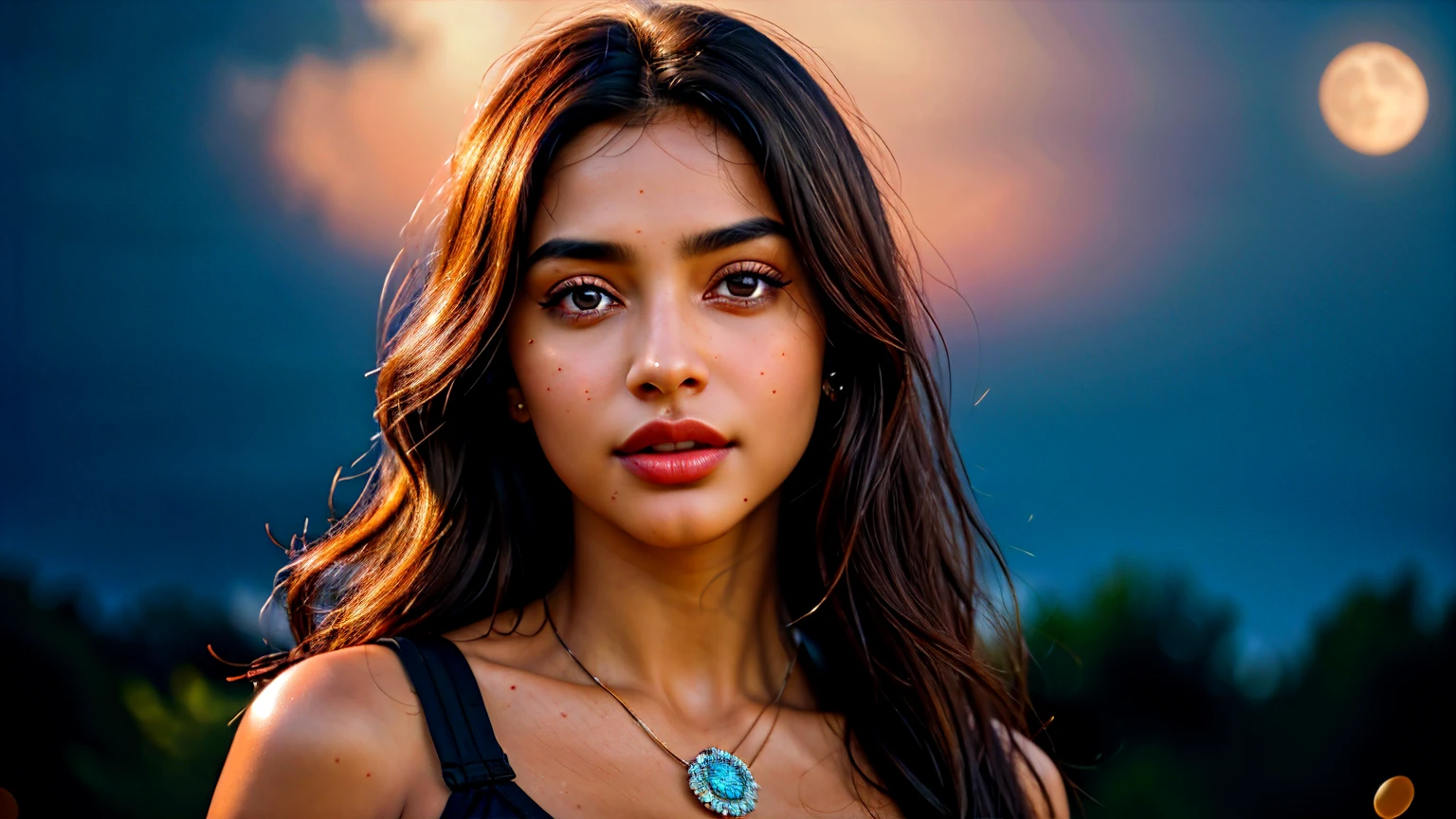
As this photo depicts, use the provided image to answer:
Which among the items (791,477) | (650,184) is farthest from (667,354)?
(791,477)

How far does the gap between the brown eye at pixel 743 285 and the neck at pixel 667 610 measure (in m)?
0.43

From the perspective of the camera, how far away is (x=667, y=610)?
2.12 metres

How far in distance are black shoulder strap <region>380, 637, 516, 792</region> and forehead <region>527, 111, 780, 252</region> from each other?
66 cm

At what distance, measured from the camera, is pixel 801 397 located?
1996mm

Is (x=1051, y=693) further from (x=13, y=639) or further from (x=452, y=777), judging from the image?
(x=13, y=639)

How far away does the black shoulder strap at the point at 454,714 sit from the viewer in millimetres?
1794

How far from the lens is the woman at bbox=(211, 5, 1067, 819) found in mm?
1857

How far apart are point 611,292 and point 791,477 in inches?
22.6

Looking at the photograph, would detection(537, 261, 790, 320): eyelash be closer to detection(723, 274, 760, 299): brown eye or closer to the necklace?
detection(723, 274, 760, 299): brown eye

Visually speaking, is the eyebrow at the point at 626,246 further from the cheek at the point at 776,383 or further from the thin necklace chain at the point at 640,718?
the thin necklace chain at the point at 640,718

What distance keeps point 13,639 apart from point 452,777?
1.54 meters

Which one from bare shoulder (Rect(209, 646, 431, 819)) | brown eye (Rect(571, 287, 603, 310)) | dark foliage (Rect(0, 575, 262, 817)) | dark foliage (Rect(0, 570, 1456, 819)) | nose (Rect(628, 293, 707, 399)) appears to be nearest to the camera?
bare shoulder (Rect(209, 646, 431, 819))

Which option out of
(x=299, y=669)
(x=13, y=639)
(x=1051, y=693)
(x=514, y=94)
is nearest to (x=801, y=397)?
(x=514, y=94)

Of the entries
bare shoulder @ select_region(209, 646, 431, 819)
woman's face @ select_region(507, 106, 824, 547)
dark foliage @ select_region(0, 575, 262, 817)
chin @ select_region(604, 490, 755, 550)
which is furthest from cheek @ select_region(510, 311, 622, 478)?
dark foliage @ select_region(0, 575, 262, 817)
